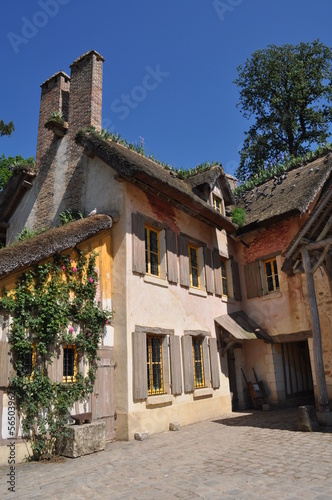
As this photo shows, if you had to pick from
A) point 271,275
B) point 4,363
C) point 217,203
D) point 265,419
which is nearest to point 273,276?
point 271,275

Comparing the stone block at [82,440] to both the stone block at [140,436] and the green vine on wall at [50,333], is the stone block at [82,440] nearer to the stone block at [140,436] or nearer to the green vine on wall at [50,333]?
the green vine on wall at [50,333]

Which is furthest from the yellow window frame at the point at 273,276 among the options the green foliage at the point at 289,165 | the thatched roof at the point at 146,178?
the green foliage at the point at 289,165

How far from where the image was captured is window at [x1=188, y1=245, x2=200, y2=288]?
11.7 m

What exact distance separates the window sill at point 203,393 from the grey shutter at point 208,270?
2.84 m

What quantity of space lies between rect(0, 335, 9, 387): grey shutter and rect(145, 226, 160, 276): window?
4162 mm

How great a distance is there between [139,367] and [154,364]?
0.92 meters

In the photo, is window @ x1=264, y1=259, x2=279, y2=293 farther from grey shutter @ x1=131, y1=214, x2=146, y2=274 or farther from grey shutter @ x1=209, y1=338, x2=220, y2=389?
grey shutter @ x1=131, y1=214, x2=146, y2=274

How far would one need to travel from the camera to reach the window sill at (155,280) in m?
9.69

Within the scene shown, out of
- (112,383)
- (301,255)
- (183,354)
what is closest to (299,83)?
(301,255)

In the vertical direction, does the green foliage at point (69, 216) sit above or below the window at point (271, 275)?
above

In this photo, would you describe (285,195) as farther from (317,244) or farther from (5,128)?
(5,128)

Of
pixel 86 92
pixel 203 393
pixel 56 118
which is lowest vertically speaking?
pixel 203 393

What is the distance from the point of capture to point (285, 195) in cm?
1344

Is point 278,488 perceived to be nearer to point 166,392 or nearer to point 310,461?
point 310,461
